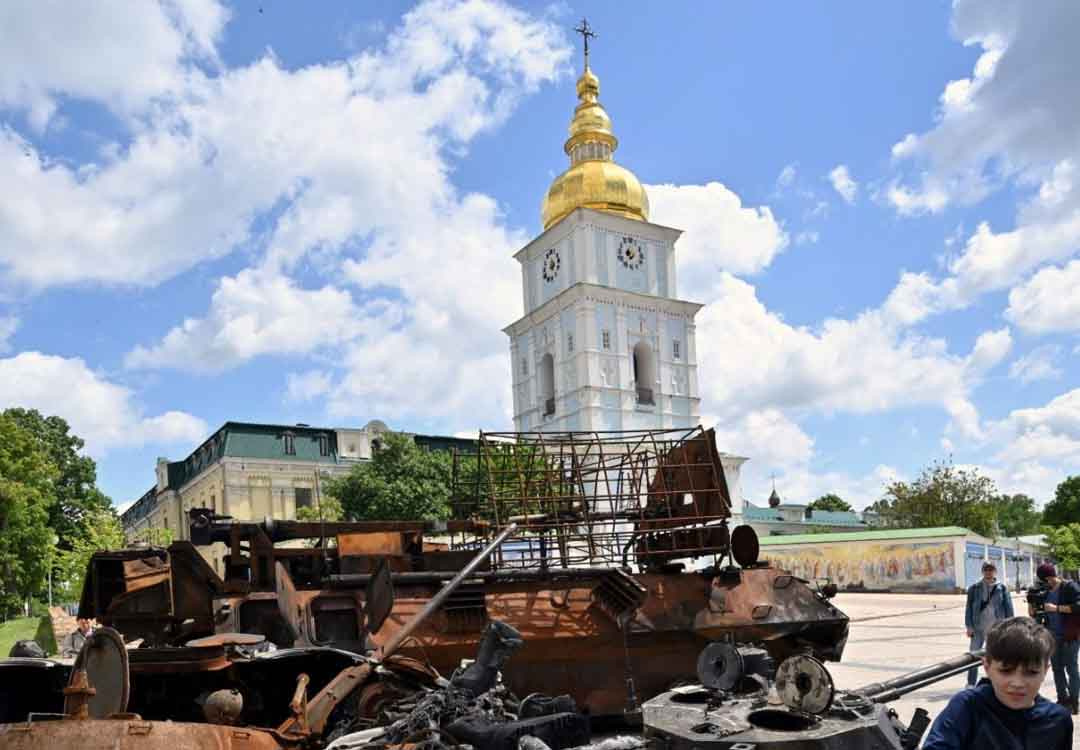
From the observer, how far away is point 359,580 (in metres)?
10.2

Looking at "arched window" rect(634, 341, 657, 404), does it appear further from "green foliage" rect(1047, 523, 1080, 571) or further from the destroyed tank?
the destroyed tank

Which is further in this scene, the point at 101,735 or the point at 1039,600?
the point at 1039,600

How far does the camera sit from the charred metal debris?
209 cm

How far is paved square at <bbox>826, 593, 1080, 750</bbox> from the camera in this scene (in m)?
12.8

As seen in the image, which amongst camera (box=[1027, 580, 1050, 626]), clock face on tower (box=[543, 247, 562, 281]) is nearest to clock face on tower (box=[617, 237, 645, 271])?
clock face on tower (box=[543, 247, 562, 281])

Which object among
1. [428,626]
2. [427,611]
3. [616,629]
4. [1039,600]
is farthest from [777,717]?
[1039,600]

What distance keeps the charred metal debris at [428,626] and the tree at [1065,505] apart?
73719mm

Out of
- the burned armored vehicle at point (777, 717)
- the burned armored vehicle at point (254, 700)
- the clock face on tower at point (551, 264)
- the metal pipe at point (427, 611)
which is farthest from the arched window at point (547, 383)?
the burned armored vehicle at point (777, 717)

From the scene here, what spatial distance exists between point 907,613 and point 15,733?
91.3ft

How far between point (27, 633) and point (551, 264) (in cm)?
3422

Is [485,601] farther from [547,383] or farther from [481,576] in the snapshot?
[547,383]

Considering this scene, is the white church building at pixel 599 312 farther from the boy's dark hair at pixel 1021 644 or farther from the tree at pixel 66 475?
the boy's dark hair at pixel 1021 644

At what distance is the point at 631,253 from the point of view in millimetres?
55500

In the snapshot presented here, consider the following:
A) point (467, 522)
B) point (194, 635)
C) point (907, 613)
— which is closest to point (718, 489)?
point (467, 522)
